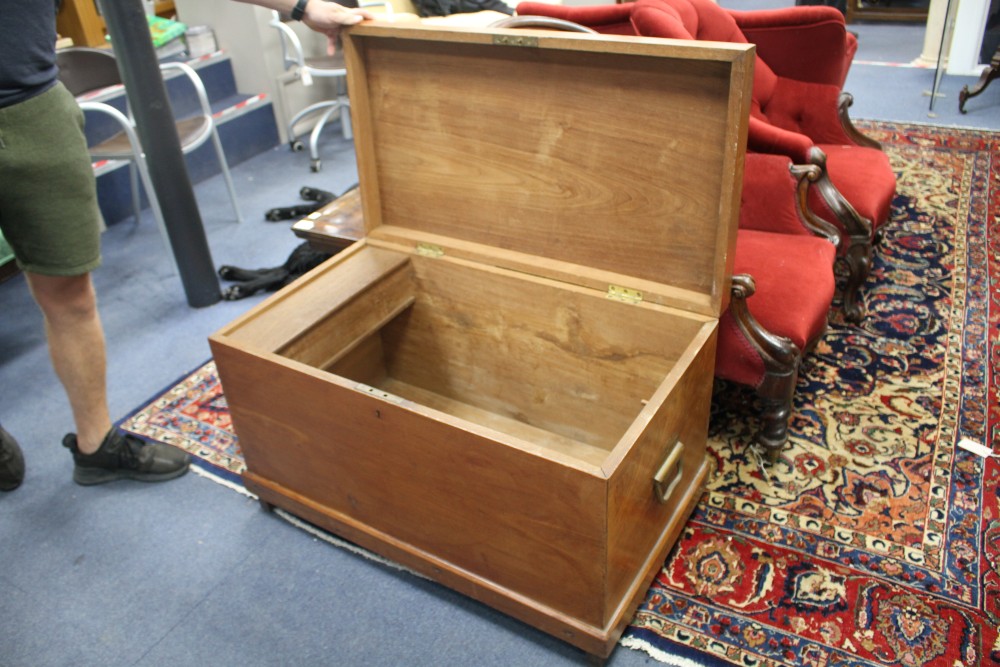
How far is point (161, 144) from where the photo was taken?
90.5 inches

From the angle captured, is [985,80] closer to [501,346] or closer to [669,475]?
[501,346]

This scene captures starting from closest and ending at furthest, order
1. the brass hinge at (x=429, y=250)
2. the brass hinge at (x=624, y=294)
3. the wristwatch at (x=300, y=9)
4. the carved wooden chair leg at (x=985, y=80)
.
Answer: the brass hinge at (x=624, y=294)
the wristwatch at (x=300, y=9)
the brass hinge at (x=429, y=250)
the carved wooden chair leg at (x=985, y=80)

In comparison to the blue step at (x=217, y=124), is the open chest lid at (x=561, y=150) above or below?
above

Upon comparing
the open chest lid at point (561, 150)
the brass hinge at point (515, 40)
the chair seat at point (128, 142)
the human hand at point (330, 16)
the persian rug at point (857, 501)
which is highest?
the human hand at point (330, 16)

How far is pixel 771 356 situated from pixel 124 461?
1436 millimetres

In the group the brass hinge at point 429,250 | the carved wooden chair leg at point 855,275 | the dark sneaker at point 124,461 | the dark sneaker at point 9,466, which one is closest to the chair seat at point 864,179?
the carved wooden chair leg at point 855,275

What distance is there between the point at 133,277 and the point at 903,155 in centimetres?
310

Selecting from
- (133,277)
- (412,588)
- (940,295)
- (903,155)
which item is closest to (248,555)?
(412,588)

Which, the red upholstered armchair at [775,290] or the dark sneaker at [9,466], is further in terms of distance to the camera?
the dark sneaker at [9,466]

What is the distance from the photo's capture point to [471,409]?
1.90 metres

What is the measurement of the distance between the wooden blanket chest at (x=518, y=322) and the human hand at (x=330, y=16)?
0.11 feet

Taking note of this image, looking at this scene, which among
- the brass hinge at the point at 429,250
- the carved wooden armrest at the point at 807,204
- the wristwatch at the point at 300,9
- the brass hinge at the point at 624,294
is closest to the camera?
the brass hinge at the point at 624,294

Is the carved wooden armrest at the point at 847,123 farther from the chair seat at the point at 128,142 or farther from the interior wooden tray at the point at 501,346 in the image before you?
the chair seat at the point at 128,142

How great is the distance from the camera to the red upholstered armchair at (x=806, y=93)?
6.84 feet
